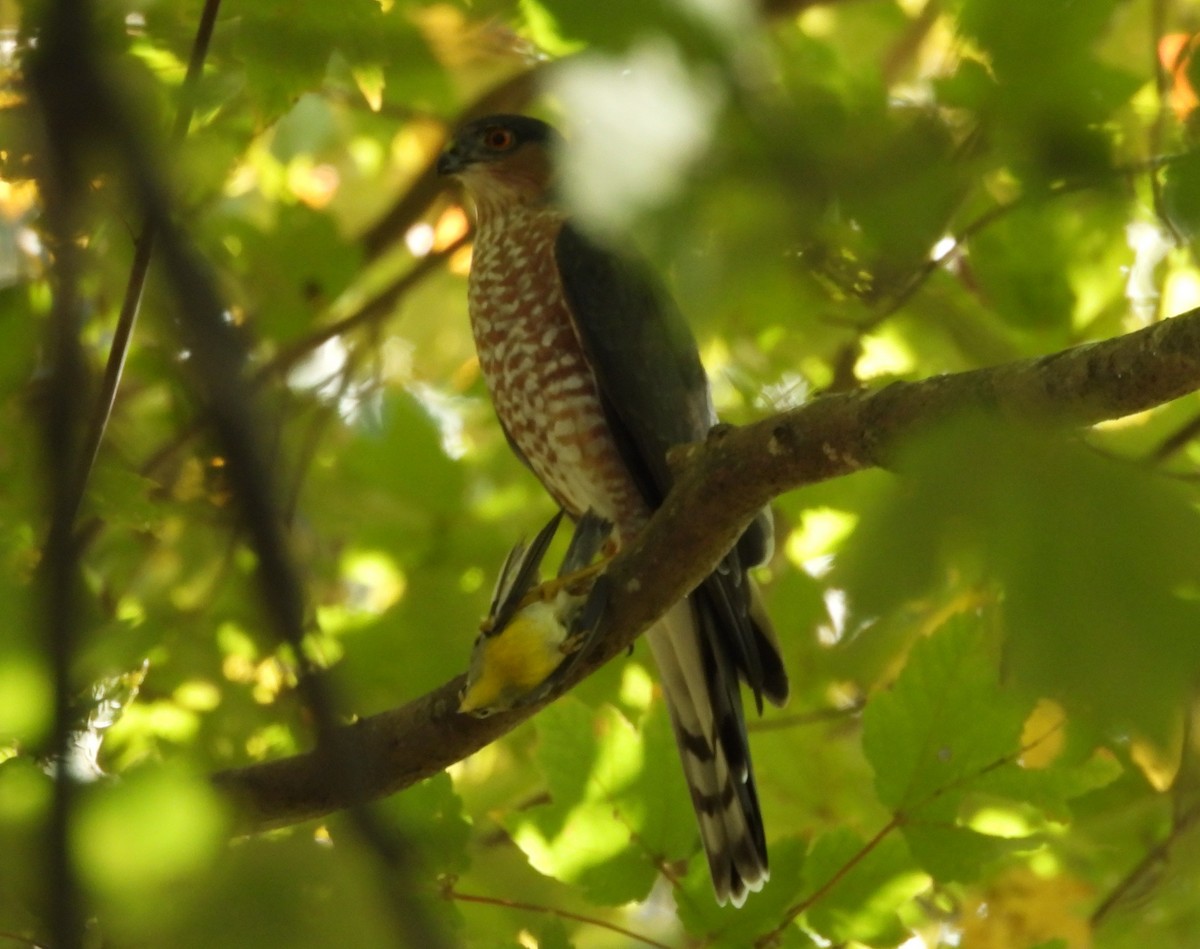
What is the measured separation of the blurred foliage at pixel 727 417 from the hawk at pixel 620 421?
190mm

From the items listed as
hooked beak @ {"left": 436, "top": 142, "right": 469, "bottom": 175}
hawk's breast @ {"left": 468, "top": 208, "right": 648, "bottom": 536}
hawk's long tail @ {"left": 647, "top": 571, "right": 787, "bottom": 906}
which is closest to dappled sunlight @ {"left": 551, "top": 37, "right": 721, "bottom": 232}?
hawk's long tail @ {"left": 647, "top": 571, "right": 787, "bottom": 906}

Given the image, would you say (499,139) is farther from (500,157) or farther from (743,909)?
(743,909)

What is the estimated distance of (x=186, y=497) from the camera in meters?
3.71

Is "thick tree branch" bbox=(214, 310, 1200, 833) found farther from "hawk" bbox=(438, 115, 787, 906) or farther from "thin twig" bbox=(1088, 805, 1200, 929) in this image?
"thin twig" bbox=(1088, 805, 1200, 929)

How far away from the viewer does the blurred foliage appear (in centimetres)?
105

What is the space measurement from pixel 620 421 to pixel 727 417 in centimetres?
60

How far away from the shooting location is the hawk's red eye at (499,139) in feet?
16.7

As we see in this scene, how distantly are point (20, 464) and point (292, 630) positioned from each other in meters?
2.53

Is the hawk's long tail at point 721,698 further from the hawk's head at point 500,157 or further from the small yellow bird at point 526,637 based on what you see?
the hawk's head at point 500,157

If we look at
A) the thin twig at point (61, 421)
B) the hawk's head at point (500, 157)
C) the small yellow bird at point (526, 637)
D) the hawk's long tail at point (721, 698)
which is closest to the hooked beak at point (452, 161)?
the hawk's head at point (500, 157)

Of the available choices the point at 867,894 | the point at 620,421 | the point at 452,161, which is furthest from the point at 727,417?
the point at 867,894

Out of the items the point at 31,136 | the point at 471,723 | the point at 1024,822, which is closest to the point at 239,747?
the point at 471,723

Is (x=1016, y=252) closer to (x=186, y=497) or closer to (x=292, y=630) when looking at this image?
(x=186, y=497)

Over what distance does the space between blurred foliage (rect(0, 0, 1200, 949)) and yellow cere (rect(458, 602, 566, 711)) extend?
0.79ft
